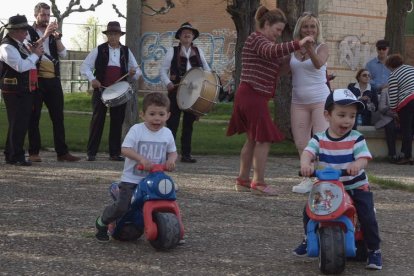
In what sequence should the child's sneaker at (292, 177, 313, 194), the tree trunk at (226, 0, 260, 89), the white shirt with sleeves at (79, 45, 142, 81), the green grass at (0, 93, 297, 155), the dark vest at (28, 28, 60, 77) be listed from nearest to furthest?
the child's sneaker at (292, 177, 313, 194)
the dark vest at (28, 28, 60, 77)
the white shirt with sleeves at (79, 45, 142, 81)
the green grass at (0, 93, 297, 155)
the tree trunk at (226, 0, 260, 89)

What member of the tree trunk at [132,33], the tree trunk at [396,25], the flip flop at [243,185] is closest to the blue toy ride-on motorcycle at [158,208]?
the flip flop at [243,185]

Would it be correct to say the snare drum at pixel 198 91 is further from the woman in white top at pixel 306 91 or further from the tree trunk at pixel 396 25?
the tree trunk at pixel 396 25

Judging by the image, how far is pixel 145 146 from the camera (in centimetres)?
620

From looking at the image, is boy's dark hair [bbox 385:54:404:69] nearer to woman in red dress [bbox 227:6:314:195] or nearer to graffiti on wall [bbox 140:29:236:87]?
woman in red dress [bbox 227:6:314:195]

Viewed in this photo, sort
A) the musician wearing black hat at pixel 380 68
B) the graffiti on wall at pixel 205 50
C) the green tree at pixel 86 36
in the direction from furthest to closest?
the green tree at pixel 86 36 → the graffiti on wall at pixel 205 50 → the musician wearing black hat at pixel 380 68

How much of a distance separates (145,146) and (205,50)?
1458 inches

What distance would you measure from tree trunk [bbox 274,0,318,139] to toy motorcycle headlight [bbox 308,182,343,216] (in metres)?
9.43

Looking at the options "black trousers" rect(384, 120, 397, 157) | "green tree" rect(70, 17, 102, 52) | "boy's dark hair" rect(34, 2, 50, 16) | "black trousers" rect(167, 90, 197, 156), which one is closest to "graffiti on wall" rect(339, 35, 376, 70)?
"black trousers" rect(384, 120, 397, 157)

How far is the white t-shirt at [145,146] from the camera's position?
6.19m

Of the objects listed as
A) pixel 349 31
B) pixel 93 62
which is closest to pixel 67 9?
pixel 349 31

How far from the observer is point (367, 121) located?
47.9 ft

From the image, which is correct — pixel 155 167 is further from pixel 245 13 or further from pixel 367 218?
pixel 245 13

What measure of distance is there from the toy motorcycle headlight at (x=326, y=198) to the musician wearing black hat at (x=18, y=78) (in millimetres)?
5916

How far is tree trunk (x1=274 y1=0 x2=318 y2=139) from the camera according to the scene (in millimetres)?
14758
